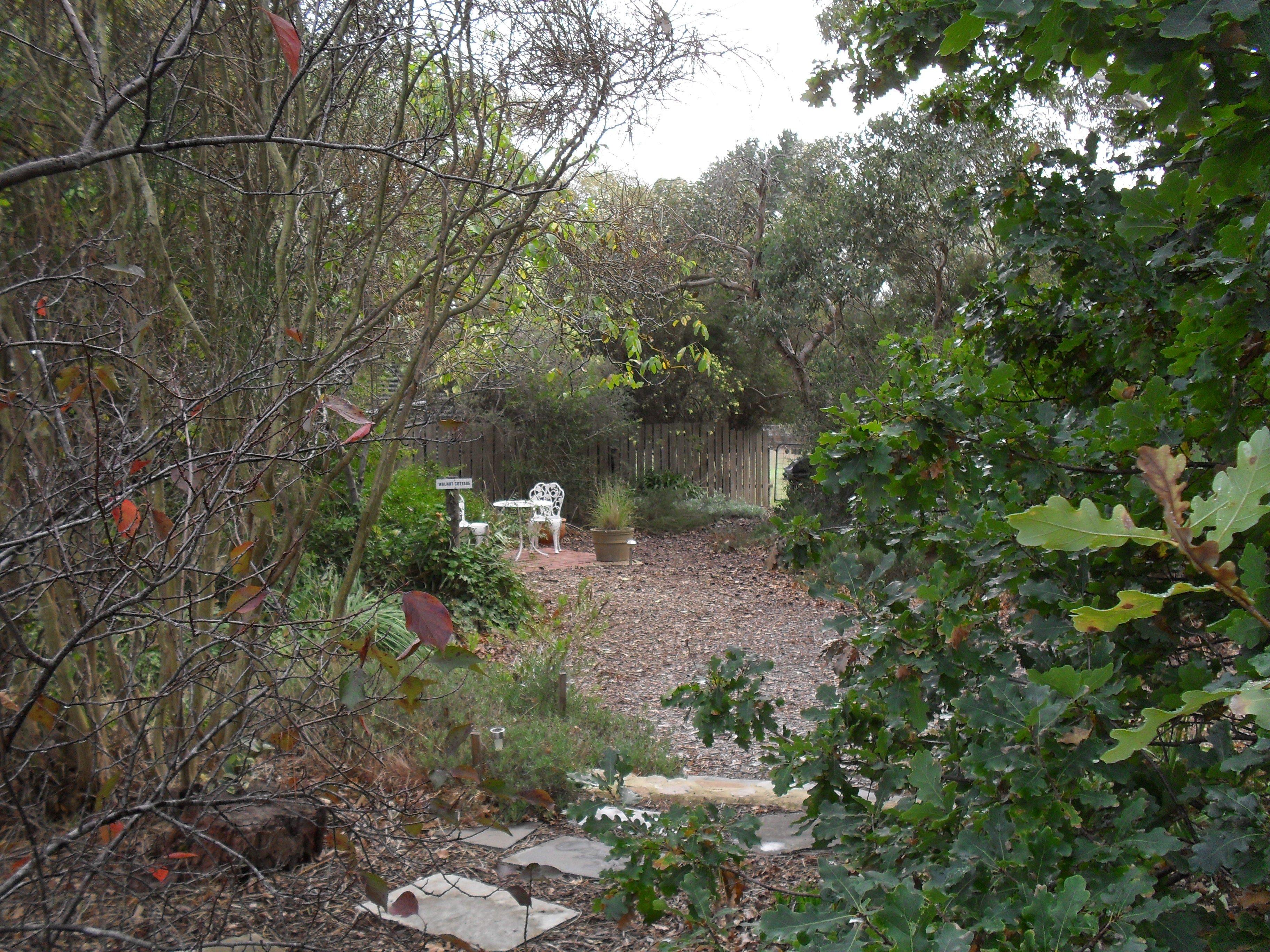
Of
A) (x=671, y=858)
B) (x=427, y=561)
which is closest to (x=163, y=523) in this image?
(x=671, y=858)

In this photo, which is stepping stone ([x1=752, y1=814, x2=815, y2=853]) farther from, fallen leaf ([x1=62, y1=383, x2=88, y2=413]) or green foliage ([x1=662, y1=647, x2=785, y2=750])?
fallen leaf ([x1=62, y1=383, x2=88, y2=413])

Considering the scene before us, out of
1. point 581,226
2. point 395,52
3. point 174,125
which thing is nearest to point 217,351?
point 174,125

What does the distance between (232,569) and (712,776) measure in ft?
12.0

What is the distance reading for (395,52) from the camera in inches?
158

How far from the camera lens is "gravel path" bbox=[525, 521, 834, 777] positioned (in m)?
6.16

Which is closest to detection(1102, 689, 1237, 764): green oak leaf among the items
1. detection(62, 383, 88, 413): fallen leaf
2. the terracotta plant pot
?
detection(62, 383, 88, 413): fallen leaf

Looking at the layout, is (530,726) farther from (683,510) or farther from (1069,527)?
(683,510)

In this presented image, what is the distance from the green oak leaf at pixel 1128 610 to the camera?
0.56 m

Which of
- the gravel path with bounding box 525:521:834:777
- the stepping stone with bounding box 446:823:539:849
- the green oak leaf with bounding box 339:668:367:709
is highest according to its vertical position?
the green oak leaf with bounding box 339:668:367:709

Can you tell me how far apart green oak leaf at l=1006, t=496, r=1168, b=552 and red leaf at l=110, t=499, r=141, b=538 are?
1629mm

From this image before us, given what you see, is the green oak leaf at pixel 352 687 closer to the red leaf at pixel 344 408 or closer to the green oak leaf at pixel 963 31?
the red leaf at pixel 344 408

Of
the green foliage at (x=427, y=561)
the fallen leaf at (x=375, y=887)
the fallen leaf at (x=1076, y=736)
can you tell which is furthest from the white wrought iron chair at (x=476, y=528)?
the fallen leaf at (x=1076, y=736)

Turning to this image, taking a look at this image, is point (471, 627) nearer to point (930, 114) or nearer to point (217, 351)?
point (217, 351)

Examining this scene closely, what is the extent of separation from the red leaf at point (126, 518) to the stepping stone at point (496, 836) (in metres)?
2.28
